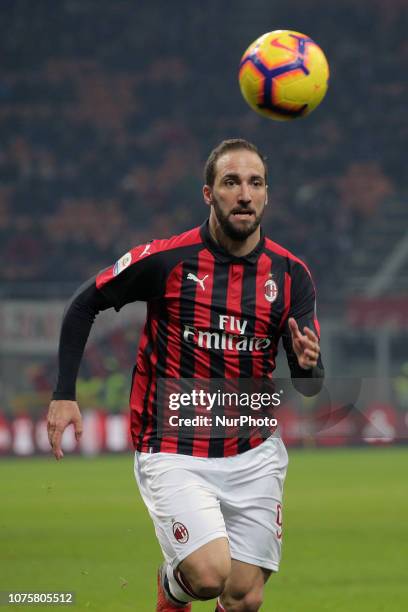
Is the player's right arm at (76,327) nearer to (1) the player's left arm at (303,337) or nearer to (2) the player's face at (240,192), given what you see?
(2) the player's face at (240,192)

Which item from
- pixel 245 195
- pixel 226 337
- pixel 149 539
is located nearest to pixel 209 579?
pixel 226 337

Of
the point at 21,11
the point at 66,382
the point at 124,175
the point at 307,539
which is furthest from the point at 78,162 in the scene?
the point at 66,382

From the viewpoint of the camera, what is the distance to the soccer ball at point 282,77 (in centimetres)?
685

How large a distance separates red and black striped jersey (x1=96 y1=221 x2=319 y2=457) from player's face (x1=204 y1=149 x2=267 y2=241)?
0.62ft

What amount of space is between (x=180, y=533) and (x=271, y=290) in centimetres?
97

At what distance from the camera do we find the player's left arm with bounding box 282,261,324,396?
413 centimetres

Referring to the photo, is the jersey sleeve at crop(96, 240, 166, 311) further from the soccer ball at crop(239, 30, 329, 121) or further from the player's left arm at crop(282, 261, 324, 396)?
the soccer ball at crop(239, 30, 329, 121)

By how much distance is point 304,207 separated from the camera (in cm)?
2394

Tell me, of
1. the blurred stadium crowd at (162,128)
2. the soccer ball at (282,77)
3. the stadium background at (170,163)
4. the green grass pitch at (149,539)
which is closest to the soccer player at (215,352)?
the green grass pitch at (149,539)

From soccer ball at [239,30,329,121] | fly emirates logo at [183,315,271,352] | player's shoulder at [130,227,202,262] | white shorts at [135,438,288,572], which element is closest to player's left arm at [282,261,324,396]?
fly emirates logo at [183,315,271,352]

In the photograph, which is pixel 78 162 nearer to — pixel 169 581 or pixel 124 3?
pixel 124 3

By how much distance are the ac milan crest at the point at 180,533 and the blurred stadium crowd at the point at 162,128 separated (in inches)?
687

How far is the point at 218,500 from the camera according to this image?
4.31 m

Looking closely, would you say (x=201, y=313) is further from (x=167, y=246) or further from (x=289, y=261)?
(x=289, y=261)
